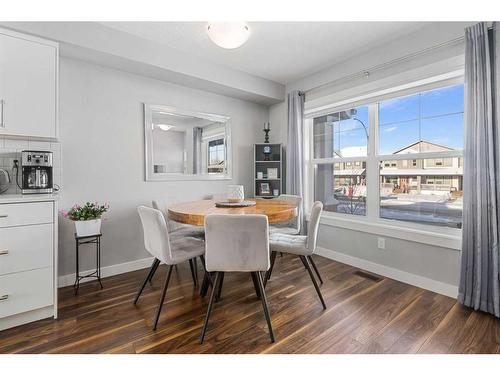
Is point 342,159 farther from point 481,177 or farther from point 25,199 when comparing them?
point 25,199

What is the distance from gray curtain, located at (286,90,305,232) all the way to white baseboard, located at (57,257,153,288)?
6.78 feet

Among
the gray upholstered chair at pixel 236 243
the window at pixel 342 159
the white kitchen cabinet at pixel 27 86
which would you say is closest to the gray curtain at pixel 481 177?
the window at pixel 342 159

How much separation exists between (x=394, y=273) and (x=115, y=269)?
2963 millimetres

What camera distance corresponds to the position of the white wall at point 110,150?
2426 mm

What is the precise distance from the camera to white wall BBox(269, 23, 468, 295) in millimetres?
2170

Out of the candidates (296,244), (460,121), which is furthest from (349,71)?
(296,244)

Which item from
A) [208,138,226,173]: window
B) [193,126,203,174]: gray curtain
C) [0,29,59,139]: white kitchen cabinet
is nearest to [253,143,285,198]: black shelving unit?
[208,138,226,173]: window

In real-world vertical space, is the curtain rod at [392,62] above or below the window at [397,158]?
above

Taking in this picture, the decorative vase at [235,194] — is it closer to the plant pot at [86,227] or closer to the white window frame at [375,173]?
the plant pot at [86,227]

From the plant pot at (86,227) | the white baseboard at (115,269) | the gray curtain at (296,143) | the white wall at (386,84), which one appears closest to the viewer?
the white wall at (386,84)

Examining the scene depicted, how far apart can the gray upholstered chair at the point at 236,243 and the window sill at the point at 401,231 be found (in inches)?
66.4

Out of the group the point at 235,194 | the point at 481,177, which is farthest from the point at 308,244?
the point at 481,177

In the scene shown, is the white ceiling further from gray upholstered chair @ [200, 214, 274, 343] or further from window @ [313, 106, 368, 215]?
gray upholstered chair @ [200, 214, 274, 343]
